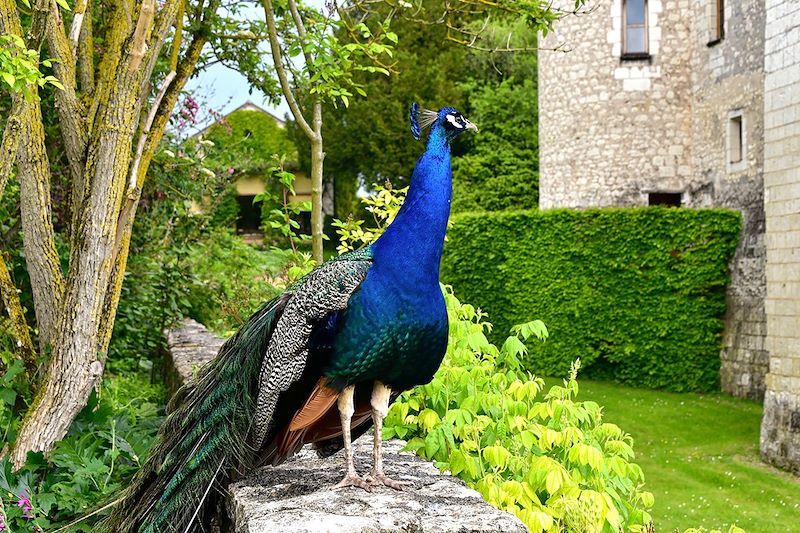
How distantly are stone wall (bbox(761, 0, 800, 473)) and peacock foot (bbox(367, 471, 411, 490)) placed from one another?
25.3 feet

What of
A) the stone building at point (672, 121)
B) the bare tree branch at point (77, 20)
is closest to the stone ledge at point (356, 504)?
the bare tree branch at point (77, 20)

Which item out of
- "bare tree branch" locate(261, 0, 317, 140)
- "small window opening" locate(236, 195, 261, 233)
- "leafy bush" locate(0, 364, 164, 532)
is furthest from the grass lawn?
"small window opening" locate(236, 195, 261, 233)

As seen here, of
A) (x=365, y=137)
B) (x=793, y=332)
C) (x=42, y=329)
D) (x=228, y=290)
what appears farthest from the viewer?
(x=365, y=137)

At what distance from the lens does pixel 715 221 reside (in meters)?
13.3

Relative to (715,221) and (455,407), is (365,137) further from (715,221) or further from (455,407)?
(455,407)

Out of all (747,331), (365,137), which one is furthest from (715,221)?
(365,137)

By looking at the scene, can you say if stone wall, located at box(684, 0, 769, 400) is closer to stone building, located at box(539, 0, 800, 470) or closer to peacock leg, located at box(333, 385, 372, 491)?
stone building, located at box(539, 0, 800, 470)

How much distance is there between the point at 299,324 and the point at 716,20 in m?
13.6

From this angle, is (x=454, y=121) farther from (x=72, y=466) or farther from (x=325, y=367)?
(x=72, y=466)

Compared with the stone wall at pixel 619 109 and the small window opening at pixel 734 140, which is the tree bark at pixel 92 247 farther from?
the stone wall at pixel 619 109

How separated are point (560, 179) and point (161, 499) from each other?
14.3 meters

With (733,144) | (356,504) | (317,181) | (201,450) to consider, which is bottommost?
(356,504)

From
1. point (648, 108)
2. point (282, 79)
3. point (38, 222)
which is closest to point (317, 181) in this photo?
point (282, 79)

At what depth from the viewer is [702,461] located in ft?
33.5
